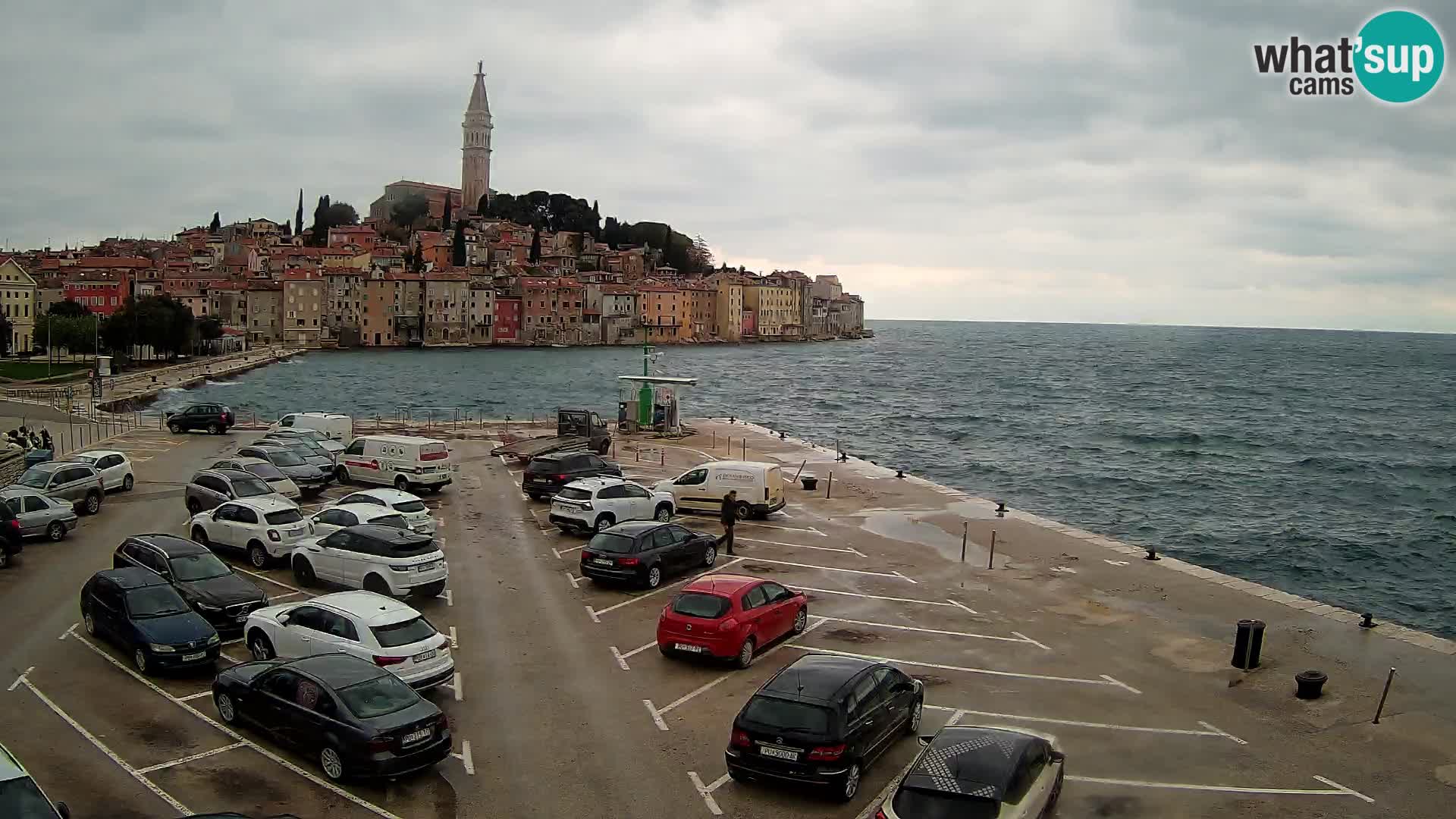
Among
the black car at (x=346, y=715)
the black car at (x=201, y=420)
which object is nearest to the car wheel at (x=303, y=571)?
the black car at (x=346, y=715)

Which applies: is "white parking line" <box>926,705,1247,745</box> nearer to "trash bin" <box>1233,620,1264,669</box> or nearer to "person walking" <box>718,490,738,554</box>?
"trash bin" <box>1233,620,1264,669</box>

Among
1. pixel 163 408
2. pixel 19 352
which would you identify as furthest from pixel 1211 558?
pixel 19 352

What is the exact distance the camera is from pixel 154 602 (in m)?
14.1

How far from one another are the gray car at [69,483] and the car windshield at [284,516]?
23.0ft

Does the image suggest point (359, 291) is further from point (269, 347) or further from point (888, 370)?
point (888, 370)

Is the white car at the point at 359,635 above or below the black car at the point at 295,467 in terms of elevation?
above

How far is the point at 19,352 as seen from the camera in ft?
355

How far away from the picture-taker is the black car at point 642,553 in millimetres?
18516

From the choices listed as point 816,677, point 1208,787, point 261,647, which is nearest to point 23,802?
point 261,647

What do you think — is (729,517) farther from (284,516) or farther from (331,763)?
(331,763)

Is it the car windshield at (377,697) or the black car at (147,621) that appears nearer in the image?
the car windshield at (377,697)

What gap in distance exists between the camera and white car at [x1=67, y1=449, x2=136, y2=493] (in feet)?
88.5

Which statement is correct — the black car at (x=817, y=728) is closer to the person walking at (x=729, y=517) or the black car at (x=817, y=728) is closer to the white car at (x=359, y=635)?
the white car at (x=359, y=635)

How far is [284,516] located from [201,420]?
24.2m
